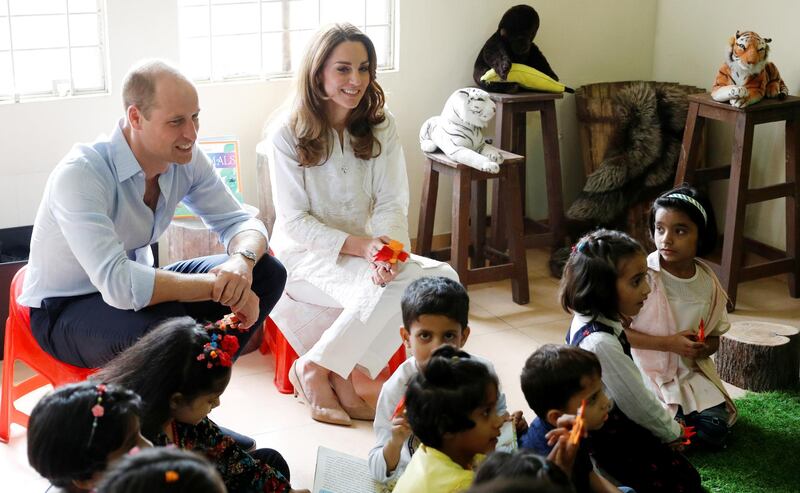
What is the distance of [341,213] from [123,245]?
0.95 m

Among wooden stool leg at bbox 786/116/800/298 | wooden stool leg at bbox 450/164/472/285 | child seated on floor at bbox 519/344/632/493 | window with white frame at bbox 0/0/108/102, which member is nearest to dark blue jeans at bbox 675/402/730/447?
child seated on floor at bbox 519/344/632/493

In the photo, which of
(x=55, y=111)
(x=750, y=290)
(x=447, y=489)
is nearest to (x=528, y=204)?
(x=750, y=290)

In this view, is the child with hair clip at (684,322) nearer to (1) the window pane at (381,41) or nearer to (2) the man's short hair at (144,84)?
(2) the man's short hair at (144,84)

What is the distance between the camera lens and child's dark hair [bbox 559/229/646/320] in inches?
108

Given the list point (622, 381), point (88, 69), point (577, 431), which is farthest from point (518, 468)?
point (88, 69)

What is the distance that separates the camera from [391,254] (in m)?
3.36

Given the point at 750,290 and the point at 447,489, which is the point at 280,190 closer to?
the point at 447,489

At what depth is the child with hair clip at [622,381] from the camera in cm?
269

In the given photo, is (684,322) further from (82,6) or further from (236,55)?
(82,6)

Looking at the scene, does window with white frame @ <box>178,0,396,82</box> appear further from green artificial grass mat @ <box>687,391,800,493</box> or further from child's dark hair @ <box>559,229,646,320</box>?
green artificial grass mat @ <box>687,391,800,493</box>

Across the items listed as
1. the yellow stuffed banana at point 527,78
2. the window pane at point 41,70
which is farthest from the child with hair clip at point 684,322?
the window pane at point 41,70

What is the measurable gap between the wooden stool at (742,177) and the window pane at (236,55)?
1.98 meters

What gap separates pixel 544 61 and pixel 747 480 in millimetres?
2421

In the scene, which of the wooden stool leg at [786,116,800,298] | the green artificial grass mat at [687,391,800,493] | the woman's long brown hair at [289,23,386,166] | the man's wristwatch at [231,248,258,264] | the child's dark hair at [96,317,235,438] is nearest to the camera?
the child's dark hair at [96,317,235,438]
